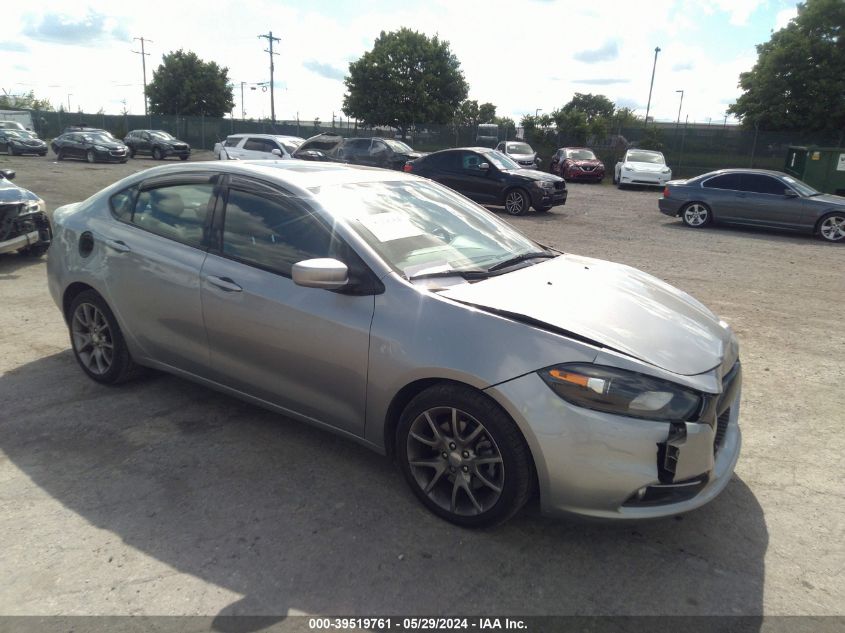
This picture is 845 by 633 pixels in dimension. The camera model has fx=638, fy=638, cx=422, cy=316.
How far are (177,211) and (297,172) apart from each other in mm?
850

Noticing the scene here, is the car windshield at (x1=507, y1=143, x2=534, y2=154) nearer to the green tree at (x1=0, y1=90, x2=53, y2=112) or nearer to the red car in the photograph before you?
the red car

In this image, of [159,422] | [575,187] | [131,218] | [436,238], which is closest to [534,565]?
[436,238]

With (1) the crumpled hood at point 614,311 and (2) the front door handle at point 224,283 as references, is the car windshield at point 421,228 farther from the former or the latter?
(2) the front door handle at point 224,283

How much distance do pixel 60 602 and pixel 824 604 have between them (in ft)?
10.0

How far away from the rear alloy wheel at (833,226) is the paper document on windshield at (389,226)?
39.9ft

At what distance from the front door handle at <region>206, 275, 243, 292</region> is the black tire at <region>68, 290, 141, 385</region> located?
1090 mm

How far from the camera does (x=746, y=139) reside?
2919 centimetres

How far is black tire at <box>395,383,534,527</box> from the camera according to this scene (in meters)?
2.77

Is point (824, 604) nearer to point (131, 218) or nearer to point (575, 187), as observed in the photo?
point (131, 218)

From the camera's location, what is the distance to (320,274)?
3041mm

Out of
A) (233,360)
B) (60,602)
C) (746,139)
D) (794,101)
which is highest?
(794,101)

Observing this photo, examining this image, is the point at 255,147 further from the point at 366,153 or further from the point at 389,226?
the point at 389,226

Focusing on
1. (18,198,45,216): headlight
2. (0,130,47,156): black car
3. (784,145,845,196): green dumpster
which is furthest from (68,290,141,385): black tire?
(0,130,47,156): black car

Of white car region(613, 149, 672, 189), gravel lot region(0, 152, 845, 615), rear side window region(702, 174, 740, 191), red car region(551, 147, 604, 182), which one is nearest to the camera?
gravel lot region(0, 152, 845, 615)
